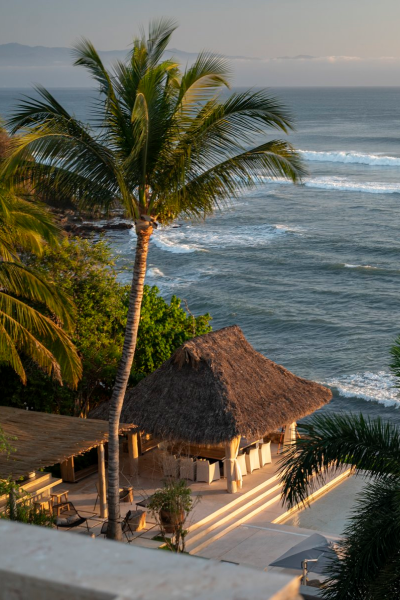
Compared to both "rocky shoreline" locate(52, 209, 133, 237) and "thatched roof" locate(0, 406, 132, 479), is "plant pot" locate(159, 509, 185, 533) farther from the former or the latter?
"rocky shoreline" locate(52, 209, 133, 237)

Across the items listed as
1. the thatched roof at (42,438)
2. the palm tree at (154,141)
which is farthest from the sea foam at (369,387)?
the palm tree at (154,141)

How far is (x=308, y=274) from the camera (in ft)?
129

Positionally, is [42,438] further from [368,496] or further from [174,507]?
[368,496]

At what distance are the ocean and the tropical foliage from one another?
1393mm

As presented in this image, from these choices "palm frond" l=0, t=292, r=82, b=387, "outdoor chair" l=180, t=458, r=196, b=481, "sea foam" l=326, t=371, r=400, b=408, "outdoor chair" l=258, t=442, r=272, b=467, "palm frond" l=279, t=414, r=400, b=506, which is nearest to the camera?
"palm frond" l=279, t=414, r=400, b=506

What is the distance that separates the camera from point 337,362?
27906 millimetres

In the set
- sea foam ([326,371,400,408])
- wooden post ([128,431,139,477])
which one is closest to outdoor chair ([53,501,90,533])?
wooden post ([128,431,139,477])

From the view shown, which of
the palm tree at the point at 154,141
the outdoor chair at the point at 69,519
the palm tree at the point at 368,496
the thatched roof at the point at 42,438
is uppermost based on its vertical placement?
the palm tree at the point at 154,141

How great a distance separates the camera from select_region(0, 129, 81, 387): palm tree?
1315 centimetres

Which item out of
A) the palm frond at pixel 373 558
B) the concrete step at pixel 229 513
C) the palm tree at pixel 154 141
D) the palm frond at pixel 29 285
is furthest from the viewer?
the palm frond at pixel 29 285

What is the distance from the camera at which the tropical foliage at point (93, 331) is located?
54.1 feet

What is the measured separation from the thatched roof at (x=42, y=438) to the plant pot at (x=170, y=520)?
161cm

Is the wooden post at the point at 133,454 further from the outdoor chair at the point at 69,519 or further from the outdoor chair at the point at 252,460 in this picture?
the outdoor chair at the point at 252,460

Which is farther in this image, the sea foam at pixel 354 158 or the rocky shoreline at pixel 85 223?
the sea foam at pixel 354 158
